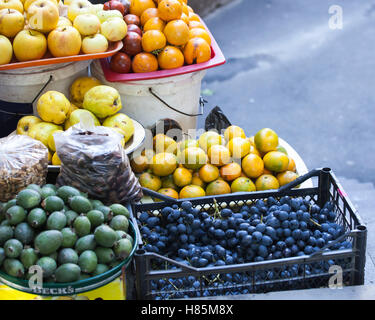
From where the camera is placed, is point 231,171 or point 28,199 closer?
point 28,199

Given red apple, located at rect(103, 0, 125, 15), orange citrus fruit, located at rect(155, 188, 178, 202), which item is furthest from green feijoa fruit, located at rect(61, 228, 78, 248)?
red apple, located at rect(103, 0, 125, 15)

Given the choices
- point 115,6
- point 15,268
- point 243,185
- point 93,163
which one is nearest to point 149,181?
point 243,185

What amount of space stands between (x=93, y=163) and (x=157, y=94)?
97cm

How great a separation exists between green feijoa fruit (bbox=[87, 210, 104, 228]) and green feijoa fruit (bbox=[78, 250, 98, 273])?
124 mm

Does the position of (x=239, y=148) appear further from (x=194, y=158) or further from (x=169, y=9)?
(x=169, y=9)

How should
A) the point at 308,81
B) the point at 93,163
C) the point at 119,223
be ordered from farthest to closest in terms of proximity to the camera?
the point at 308,81
the point at 93,163
the point at 119,223

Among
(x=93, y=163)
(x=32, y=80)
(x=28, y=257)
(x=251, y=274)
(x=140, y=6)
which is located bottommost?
(x=251, y=274)

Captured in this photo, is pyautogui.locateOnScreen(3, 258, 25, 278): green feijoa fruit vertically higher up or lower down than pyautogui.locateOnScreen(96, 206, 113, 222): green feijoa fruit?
lower down

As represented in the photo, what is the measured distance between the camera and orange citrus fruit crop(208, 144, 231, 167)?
8.91 feet

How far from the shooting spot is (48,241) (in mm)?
1755

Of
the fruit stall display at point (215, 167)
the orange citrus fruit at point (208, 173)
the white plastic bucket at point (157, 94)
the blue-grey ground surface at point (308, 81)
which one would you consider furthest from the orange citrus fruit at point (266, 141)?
the blue-grey ground surface at point (308, 81)

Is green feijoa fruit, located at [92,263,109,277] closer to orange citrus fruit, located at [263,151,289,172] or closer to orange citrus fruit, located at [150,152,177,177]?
orange citrus fruit, located at [150,152,177,177]

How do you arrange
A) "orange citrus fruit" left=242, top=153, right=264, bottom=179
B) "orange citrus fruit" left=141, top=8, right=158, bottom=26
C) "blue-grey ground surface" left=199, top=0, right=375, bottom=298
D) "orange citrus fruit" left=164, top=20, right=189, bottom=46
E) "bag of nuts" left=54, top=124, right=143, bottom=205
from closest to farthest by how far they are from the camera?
"bag of nuts" left=54, top=124, right=143, bottom=205 → "orange citrus fruit" left=242, top=153, right=264, bottom=179 → "orange citrus fruit" left=164, top=20, right=189, bottom=46 → "orange citrus fruit" left=141, top=8, right=158, bottom=26 → "blue-grey ground surface" left=199, top=0, right=375, bottom=298

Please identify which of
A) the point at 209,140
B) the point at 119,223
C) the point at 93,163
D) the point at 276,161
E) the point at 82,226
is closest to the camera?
the point at 82,226
